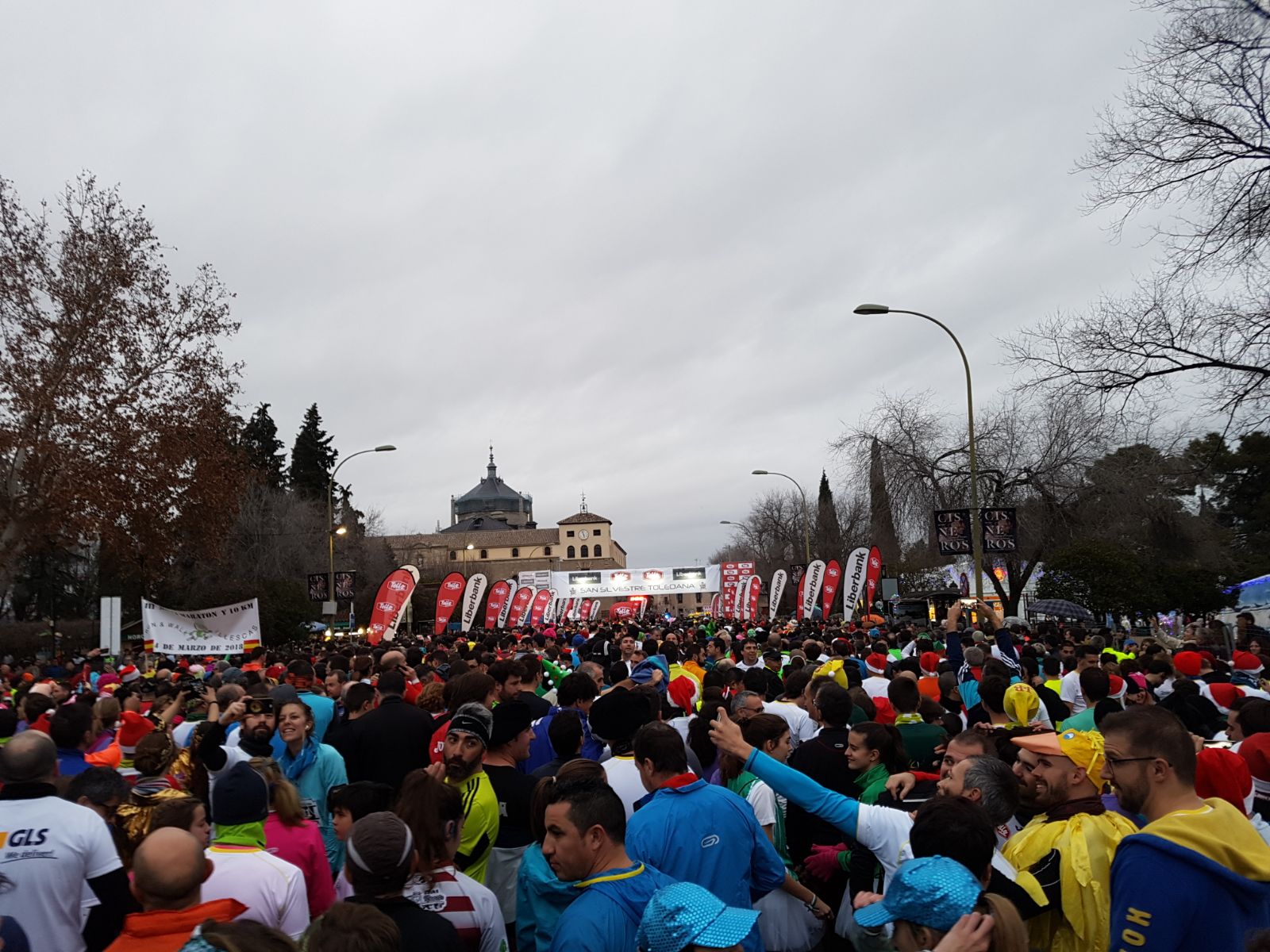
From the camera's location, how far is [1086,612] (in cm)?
3062

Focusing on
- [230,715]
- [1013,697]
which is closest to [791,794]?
[1013,697]

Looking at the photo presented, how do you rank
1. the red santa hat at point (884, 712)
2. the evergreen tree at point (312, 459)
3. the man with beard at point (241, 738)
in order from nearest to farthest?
1. the man with beard at point (241, 738)
2. the red santa hat at point (884, 712)
3. the evergreen tree at point (312, 459)

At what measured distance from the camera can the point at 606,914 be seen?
10.2ft

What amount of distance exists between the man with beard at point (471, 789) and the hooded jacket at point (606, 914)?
1.43 metres

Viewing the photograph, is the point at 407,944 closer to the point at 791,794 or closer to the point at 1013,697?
the point at 791,794

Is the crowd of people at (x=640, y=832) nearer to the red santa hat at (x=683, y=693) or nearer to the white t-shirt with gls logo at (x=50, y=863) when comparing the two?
the white t-shirt with gls logo at (x=50, y=863)

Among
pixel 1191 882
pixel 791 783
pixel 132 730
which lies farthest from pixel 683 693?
pixel 1191 882

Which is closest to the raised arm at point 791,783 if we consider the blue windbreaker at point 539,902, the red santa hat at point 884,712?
the blue windbreaker at point 539,902

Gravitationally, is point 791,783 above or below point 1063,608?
above

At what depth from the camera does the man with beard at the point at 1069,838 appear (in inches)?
128

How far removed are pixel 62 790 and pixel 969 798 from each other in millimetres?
4509

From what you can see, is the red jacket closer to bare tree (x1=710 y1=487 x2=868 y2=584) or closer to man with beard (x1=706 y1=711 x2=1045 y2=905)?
man with beard (x1=706 y1=711 x2=1045 y2=905)

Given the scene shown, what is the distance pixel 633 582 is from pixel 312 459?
28.8 meters

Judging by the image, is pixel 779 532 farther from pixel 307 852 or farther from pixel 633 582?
pixel 307 852
